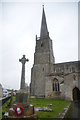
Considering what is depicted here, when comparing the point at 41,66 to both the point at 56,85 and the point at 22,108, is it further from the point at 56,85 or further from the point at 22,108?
Result: the point at 22,108

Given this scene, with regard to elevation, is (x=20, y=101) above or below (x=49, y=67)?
below

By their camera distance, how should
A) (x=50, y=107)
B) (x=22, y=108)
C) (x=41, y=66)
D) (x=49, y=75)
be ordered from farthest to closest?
(x=41, y=66), (x=49, y=75), (x=50, y=107), (x=22, y=108)

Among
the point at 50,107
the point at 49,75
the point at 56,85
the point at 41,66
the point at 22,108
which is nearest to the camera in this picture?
the point at 22,108

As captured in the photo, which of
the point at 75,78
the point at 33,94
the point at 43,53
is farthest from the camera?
the point at 43,53

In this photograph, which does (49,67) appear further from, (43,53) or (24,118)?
(24,118)

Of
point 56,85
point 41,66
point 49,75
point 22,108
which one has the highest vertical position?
point 41,66

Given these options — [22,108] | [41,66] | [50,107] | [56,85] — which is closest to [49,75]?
[56,85]

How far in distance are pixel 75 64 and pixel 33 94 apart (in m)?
16.0

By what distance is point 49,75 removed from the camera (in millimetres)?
26906

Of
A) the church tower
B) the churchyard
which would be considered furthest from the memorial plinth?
the church tower

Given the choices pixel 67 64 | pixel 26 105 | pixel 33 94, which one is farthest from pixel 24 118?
pixel 67 64

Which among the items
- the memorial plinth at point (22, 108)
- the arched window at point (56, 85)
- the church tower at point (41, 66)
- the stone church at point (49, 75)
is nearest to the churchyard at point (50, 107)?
the memorial plinth at point (22, 108)

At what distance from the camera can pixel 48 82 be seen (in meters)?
26.1

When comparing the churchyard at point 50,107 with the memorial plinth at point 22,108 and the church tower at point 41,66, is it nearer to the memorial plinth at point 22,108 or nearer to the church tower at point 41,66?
the memorial plinth at point 22,108
